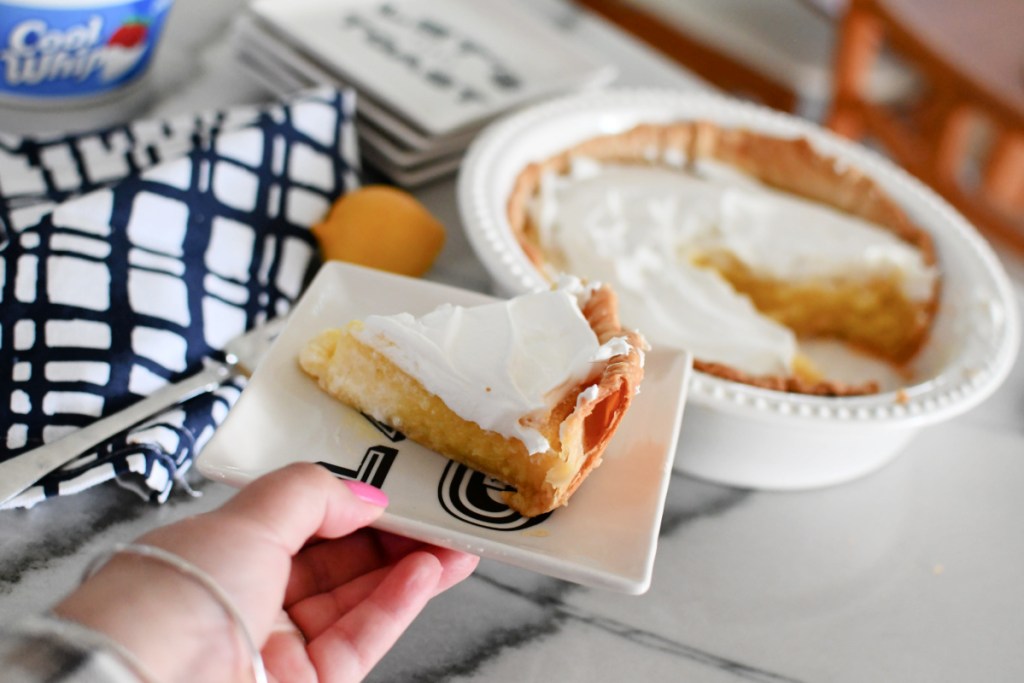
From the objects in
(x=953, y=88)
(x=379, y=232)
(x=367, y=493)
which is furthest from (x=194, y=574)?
(x=953, y=88)

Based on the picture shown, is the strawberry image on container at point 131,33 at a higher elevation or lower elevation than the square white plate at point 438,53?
higher

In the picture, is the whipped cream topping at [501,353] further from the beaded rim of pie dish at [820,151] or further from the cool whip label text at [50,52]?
the cool whip label text at [50,52]

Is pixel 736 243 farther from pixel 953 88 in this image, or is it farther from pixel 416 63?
pixel 953 88

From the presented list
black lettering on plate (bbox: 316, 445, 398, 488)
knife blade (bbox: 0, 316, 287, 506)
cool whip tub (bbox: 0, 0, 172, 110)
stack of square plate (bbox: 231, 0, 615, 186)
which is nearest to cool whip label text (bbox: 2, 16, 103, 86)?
cool whip tub (bbox: 0, 0, 172, 110)

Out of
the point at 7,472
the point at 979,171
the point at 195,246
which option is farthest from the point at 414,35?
the point at 979,171

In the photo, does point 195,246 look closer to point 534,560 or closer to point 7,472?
point 7,472

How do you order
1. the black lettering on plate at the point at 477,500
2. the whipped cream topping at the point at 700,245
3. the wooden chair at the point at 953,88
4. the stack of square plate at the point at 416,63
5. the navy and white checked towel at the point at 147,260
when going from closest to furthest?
1. the black lettering on plate at the point at 477,500
2. the navy and white checked towel at the point at 147,260
3. the whipped cream topping at the point at 700,245
4. the stack of square plate at the point at 416,63
5. the wooden chair at the point at 953,88

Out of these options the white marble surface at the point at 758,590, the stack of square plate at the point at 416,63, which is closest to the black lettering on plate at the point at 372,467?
the white marble surface at the point at 758,590
